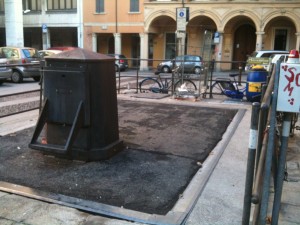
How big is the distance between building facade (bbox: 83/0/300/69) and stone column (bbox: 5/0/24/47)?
287 inches

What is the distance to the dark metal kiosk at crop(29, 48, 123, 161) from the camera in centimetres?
522

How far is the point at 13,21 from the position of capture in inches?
1141

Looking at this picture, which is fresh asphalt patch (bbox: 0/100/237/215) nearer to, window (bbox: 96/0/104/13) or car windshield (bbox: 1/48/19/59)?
car windshield (bbox: 1/48/19/59)

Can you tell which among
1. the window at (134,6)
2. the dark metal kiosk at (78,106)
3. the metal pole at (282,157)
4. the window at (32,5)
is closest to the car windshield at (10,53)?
the dark metal kiosk at (78,106)

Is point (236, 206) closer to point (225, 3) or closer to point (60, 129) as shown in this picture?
point (60, 129)

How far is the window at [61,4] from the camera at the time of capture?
35.5m

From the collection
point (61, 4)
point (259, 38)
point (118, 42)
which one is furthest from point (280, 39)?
point (61, 4)

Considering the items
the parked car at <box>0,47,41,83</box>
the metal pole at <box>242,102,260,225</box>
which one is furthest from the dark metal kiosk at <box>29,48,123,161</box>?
the parked car at <box>0,47,41,83</box>

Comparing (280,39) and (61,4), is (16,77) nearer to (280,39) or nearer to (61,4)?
(61,4)

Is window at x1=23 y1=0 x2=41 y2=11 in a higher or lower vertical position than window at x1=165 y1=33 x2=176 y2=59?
higher

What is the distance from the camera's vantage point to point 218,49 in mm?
30422

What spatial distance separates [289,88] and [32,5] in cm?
3863

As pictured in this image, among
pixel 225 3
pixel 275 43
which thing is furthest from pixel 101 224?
pixel 275 43

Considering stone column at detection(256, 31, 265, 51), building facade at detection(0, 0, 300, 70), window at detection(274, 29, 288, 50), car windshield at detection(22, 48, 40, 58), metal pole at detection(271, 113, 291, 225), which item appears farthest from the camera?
window at detection(274, 29, 288, 50)
